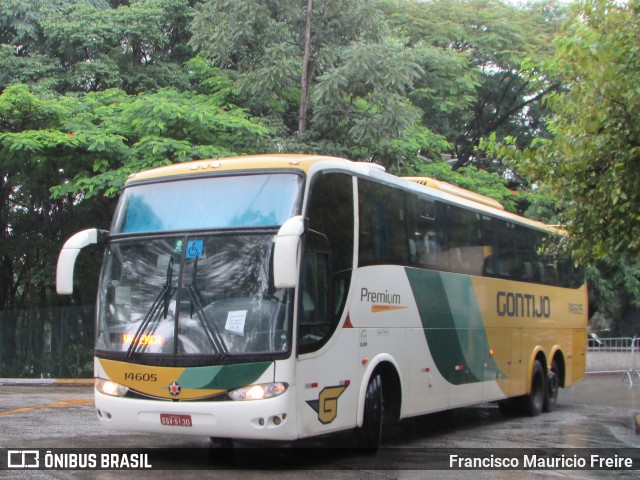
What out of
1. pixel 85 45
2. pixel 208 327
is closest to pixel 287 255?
pixel 208 327

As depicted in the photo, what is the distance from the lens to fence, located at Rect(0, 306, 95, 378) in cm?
2520

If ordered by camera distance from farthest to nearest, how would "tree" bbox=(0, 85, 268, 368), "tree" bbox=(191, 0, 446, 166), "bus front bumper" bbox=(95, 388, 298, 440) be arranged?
"tree" bbox=(191, 0, 446, 166), "tree" bbox=(0, 85, 268, 368), "bus front bumper" bbox=(95, 388, 298, 440)

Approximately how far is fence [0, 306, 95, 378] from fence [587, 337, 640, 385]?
17.0m

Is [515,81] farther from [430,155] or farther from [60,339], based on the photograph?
[60,339]

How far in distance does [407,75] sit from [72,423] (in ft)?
37.4

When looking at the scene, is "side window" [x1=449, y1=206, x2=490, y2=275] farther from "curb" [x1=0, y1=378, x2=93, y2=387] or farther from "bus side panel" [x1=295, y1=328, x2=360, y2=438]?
"curb" [x1=0, y1=378, x2=93, y2=387]

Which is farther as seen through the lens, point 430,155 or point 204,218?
point 430,155

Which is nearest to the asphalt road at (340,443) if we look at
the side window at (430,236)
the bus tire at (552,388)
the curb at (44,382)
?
the bus tire at (552,388)

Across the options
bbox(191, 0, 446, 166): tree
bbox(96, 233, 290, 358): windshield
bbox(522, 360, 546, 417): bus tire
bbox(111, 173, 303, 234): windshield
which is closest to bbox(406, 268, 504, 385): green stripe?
bbox(522, 360, 546, 417): bus tire

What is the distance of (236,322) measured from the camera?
8602 millimetres

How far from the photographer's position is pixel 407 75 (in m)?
19.9

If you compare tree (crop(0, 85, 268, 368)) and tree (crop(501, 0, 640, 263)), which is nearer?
tree (crop(501, 0, 640, 263))

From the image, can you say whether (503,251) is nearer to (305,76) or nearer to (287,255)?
(305,76)

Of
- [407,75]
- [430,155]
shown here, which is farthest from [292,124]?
[430,155]
